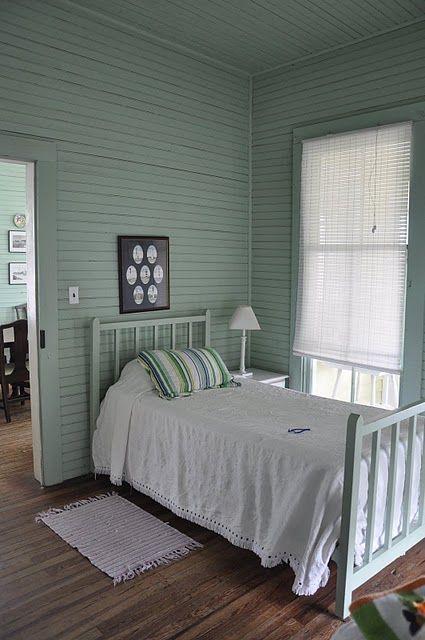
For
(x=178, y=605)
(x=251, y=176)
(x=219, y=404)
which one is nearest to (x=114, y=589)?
(x=178, y=605)

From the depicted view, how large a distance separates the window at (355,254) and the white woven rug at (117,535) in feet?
6.12

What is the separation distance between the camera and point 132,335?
4.00 m

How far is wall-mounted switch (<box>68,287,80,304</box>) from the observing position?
363 centimetres

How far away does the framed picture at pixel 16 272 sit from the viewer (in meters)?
6.95

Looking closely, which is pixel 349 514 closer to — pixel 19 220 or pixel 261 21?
pixel 261 21

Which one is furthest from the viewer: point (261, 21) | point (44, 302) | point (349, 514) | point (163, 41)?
point (163, 41)

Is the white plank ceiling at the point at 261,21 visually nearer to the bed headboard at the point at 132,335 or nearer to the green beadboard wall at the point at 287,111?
the green beadboard wall at the point at 287,111

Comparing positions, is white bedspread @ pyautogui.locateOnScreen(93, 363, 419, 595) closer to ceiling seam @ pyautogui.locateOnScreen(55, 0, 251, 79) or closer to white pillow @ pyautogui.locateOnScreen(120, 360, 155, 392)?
white pillow @ pyautogui.locateOnScreen(120, 360, 155, 392)

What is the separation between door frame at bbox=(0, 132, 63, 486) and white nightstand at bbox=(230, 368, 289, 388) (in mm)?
1500

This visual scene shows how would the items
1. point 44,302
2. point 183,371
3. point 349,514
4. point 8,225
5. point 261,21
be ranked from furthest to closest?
point 8,225 < point 183,371 < point 261,21 < point 44,302 < point 349,514

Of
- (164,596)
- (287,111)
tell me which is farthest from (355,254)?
(164,596)

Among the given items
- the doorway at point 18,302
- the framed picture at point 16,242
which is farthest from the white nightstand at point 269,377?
the framed picture at point 16,242

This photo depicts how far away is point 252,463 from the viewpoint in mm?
2777

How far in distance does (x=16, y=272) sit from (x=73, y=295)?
3.74 meters
